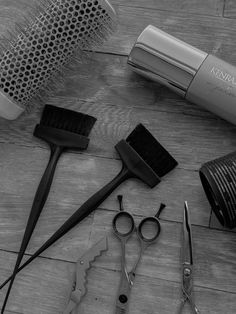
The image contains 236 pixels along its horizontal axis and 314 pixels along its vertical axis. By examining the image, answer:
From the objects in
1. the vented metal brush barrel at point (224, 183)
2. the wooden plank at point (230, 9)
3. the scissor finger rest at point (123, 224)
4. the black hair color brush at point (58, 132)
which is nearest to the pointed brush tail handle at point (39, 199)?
the black hair color brush at point (58, 132)

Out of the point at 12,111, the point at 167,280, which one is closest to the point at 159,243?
the point at 167,280

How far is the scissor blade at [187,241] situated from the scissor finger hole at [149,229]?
4 centimetres

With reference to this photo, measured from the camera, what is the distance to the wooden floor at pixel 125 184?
78cm

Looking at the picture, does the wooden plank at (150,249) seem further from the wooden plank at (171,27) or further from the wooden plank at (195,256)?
the wooden plank at (171,27)

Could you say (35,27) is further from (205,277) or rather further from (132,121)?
(205,277)

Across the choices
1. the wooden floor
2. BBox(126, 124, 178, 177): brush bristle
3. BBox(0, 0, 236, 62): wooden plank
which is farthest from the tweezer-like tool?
BBox(0, 0, 236, 62): wooden plank

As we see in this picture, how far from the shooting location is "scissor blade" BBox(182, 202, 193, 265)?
2.50 ft

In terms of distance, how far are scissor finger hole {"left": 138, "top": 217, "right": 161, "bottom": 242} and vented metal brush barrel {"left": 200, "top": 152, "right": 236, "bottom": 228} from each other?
10cm

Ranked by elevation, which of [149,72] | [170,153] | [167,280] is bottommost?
[167,280]

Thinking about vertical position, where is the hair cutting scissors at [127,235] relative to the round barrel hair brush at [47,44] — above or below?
below

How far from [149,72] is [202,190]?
194mm

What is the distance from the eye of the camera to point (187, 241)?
0.77 metres

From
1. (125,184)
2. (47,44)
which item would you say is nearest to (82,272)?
(125,184)

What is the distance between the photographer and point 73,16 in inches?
29.4
